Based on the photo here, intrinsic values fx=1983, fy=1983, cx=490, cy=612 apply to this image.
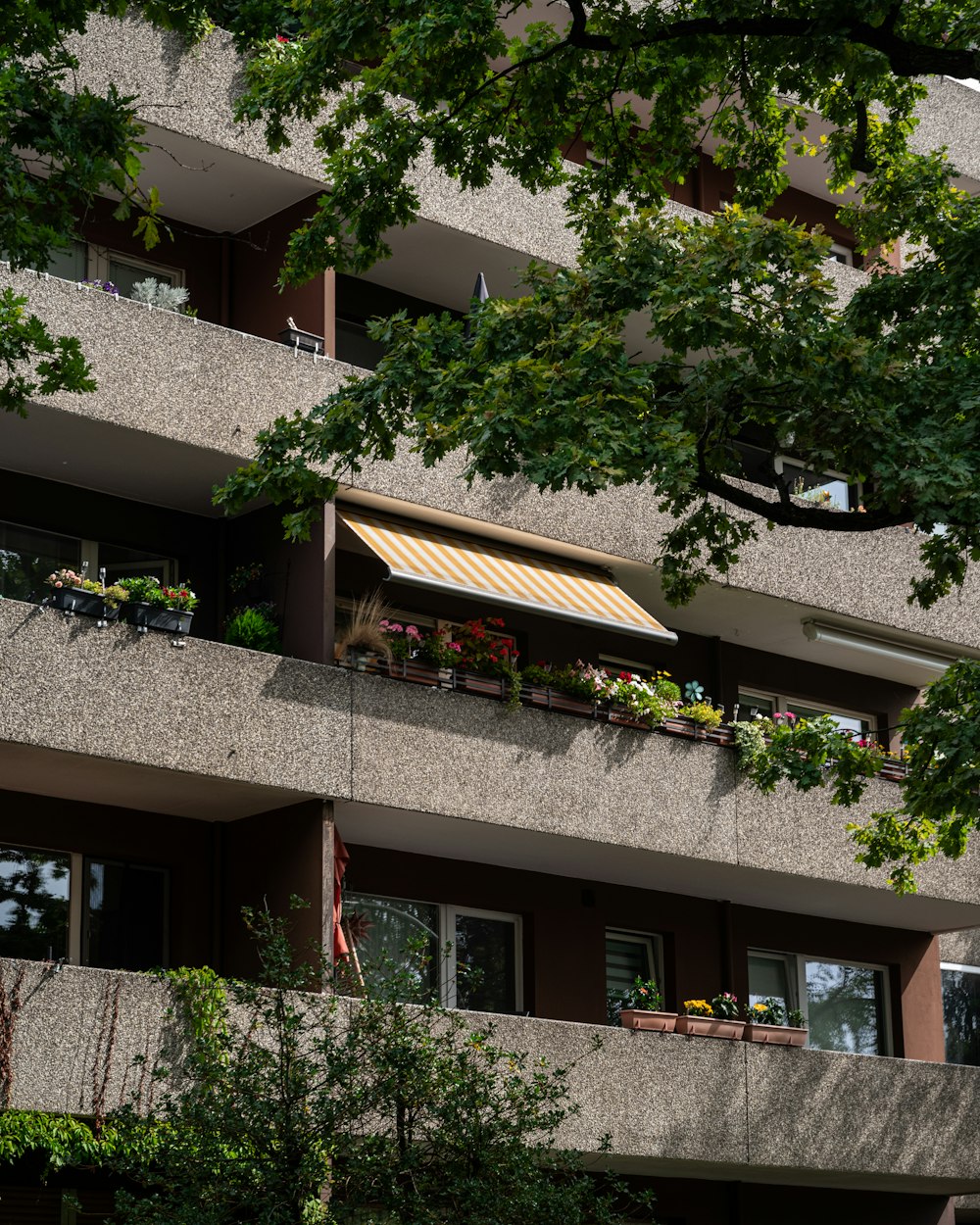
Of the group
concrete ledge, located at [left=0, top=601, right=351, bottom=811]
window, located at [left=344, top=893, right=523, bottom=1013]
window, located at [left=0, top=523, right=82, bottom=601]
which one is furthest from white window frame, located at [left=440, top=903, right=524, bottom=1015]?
window, located at [left=0, top=523, right=82, bottom=601]

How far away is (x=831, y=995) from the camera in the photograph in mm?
25609

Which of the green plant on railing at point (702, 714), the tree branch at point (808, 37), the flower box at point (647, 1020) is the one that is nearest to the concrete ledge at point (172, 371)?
the green plant on railing at point (702, 714)

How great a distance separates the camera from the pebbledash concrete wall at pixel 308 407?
18375 mm

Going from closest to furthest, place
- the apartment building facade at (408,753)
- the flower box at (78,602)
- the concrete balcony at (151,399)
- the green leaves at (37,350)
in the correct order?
the green leaves at (37,350) < the flower box at (78,602) < the apartment building facade at (408,753) < the concrete balcony at (151,399)

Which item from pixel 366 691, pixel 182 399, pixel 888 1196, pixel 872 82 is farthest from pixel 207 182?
pixel 888 1196

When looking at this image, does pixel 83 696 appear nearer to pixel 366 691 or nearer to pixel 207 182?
pixel 366 691

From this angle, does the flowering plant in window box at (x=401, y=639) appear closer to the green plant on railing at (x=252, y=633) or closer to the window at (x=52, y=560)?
the green plant on railing at (x=252, y=633)

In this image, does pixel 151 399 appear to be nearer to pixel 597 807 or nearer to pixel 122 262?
pixel 122 262

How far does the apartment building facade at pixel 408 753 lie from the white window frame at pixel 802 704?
0.07m

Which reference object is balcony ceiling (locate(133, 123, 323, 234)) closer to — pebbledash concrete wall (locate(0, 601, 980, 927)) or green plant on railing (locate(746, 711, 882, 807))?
pebbledash concrete wall (locate(0, 601, 980, 927))

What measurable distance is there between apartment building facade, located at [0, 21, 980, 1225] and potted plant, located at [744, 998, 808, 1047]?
0.31 metres

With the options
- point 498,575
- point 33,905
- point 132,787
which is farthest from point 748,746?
point 33,905

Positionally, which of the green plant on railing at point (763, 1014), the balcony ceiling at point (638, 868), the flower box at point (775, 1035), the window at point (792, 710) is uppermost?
the window at point (792, 710)

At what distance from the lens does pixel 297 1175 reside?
11914 mm
